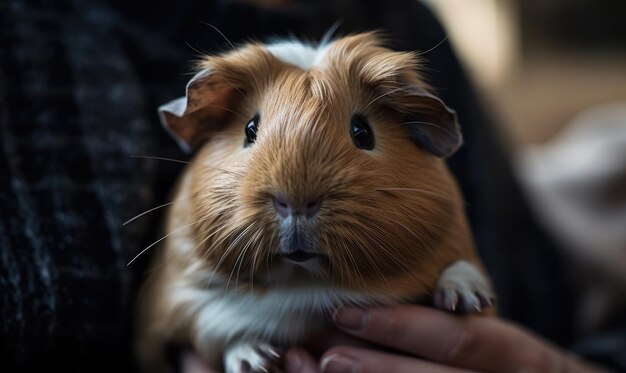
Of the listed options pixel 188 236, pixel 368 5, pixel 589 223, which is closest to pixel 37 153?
pixel 188 236

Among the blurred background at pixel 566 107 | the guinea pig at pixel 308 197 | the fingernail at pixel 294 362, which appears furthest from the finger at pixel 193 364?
the blurred background at pixel 566 107

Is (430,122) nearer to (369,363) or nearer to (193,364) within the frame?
(369,363)

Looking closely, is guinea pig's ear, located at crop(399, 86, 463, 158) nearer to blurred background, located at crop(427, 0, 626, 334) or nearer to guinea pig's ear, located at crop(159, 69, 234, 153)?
guinea pig's ear, located at crop(159, 69, 234, 153)

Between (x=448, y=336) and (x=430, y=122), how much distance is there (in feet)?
1.22

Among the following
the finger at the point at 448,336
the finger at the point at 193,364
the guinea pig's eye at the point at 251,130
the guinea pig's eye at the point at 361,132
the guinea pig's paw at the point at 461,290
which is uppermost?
the guinea pig's eye at the point at 361,132

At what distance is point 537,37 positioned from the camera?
12.4 ft

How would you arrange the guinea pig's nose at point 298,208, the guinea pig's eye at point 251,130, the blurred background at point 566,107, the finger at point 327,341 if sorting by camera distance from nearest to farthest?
the guinea pig's nose at point 298,208, the guinea pig's eye at point 251,130, the finger at point 327,341, the blurred background at point 566,107

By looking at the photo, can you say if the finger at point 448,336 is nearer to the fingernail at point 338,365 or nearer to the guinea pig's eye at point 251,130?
the fingernail at point 338,365

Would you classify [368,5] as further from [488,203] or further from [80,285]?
[80,285]

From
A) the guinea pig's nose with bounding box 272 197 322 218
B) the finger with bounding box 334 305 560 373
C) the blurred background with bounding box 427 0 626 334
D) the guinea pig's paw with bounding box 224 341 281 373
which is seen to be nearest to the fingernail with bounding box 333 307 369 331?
the finger with bounding box 334 305 560 373

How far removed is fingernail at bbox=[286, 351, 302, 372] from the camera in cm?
92

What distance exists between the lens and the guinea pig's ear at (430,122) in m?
0.83

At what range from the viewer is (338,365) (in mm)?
940

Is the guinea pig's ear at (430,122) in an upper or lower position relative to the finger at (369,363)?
upper
